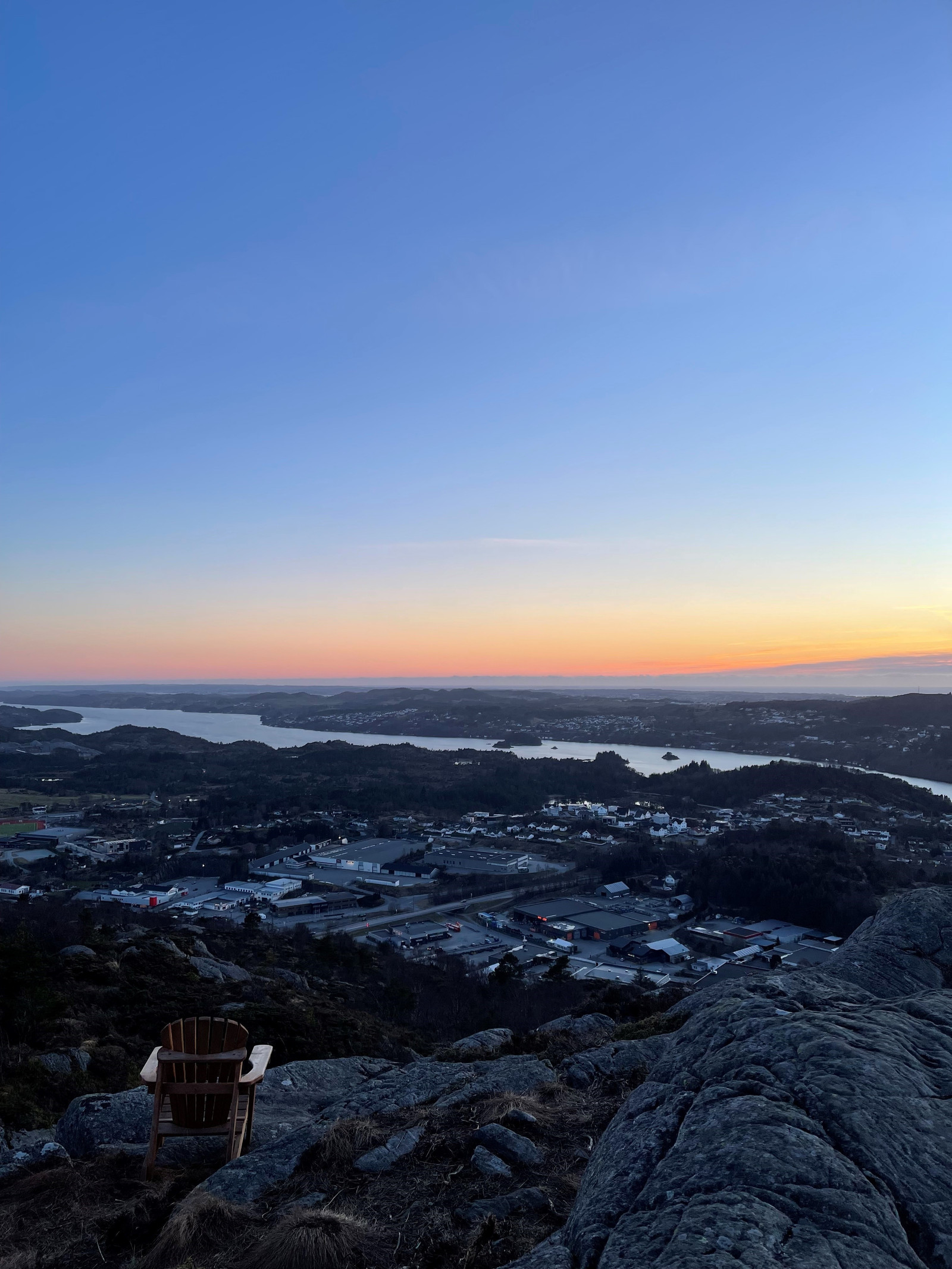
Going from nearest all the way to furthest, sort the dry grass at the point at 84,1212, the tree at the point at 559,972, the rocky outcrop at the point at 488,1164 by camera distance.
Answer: the dry grass at the point at 84,1212 < the rocky outcrop at the point at 488,1164 < the tree at the point at 559,972

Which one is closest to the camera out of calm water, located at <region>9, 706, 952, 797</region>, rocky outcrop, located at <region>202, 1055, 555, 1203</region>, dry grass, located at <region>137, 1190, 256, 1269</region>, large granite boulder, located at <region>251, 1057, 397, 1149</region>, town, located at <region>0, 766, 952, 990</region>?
dry grass, located at <region>137, 1190, 256, 1269</region>

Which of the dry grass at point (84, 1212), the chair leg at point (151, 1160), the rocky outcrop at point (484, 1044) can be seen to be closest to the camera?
the dry grass at point (84, 1212)

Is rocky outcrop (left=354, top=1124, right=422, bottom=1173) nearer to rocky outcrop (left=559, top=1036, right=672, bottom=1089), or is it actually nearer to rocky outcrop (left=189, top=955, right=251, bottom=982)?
rocky outcrop (left=559, top=1036, right=672, bottom=1089)

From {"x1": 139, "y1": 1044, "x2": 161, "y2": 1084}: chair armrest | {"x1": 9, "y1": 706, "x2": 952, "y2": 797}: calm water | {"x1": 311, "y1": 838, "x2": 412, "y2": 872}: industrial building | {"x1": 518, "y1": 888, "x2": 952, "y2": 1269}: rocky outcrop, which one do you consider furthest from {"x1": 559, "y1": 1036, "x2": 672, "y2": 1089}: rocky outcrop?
{"x1": 9, "y1": 706, "x2": 952, "y2": 797}: calm water

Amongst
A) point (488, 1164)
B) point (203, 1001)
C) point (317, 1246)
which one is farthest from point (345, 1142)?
point (203, 1001)

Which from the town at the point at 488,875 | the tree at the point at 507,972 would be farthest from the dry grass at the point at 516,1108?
the tree at the point at 507,972

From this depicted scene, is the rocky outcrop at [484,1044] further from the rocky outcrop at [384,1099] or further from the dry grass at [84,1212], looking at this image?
the dry grass at [84,1212]

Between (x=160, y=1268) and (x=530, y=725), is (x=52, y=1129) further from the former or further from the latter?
(x=530, y=725)
